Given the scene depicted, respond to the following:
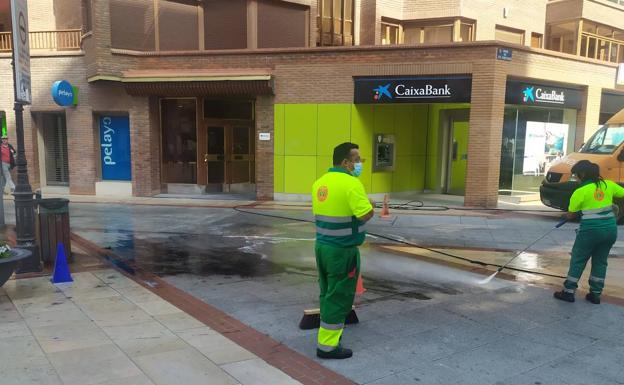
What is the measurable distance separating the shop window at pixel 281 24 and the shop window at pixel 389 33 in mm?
3945

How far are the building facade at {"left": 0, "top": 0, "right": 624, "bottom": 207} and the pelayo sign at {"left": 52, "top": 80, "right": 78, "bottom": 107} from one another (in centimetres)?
28

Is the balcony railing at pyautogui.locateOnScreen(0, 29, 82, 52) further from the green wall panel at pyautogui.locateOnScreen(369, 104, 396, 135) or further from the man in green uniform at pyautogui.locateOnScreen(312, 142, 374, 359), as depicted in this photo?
the man in green uniform at pyautogui.locateOnScreen(312, 142, 374, 359)

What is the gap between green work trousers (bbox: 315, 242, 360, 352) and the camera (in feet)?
14.5

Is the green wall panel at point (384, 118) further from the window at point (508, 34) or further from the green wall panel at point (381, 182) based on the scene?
the window at point (508, 34)

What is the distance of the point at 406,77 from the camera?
48.0 feet

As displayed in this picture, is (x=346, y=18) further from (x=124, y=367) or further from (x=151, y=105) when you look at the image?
(x=124, y=367)

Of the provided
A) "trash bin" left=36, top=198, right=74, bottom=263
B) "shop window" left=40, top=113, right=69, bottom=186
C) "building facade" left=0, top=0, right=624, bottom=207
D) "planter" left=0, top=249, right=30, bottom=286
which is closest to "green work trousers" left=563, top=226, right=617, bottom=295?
"planter" left=0, top=249, right=30, bottom=286

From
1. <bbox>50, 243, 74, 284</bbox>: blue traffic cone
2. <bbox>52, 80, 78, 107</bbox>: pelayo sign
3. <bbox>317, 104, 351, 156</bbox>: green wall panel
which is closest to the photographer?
<bbox>50, 243, 74, 284</bbox>: blue traffic cone

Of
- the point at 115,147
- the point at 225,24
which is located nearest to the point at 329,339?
the point at 115,147

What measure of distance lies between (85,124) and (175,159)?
3.11 metres

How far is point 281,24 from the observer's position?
1850cm

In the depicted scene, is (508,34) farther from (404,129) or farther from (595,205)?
(595,205)

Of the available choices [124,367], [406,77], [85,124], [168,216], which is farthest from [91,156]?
[124,367]

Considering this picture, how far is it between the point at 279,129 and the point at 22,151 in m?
9.04
